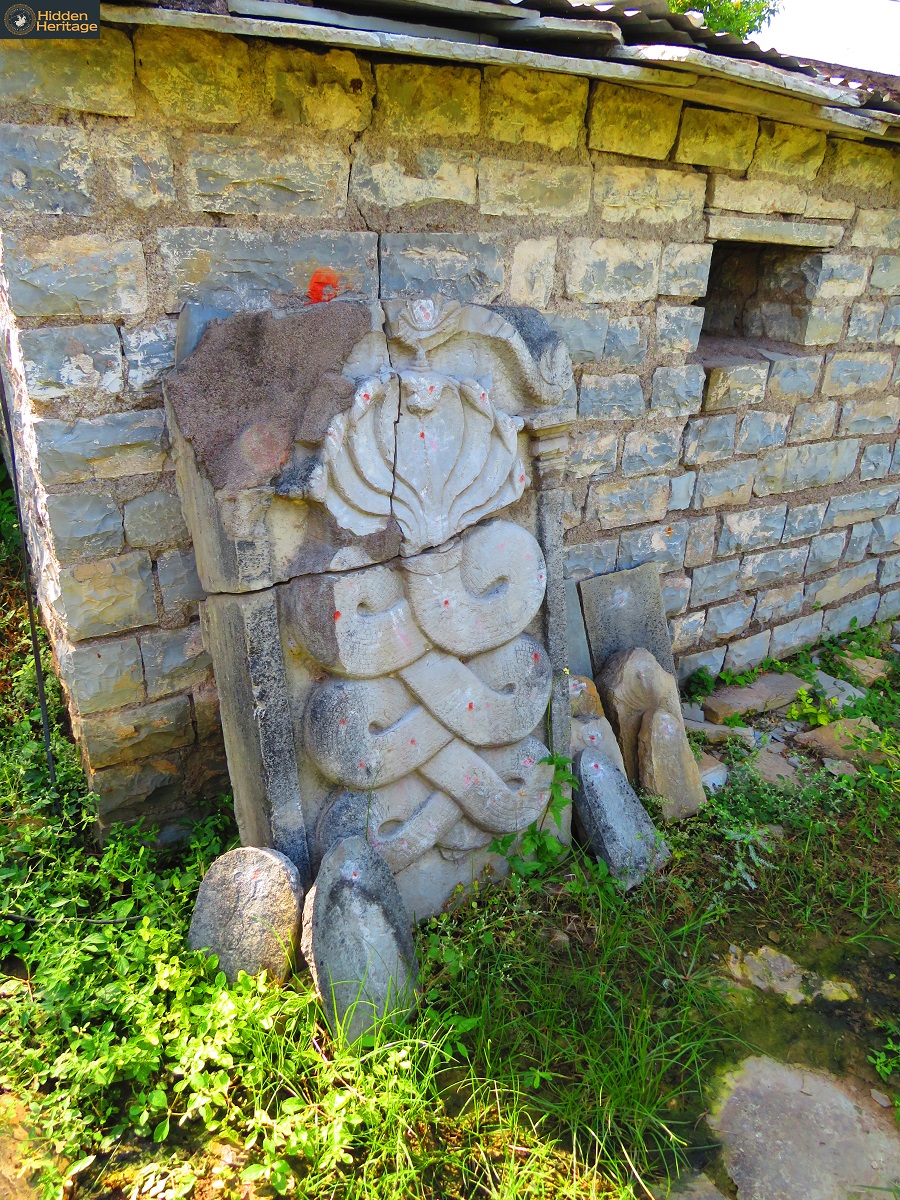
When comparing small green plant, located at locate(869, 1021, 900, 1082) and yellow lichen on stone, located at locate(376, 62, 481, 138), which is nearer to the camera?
small green plant, located at locate(869, 1021, 900, 1082)

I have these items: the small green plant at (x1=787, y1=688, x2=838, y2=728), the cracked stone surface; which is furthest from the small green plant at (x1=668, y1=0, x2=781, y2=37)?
the cracked stone surface

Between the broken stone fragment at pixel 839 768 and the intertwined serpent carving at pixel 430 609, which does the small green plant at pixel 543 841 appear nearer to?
the intertwined serpent carving at pixel 430 609

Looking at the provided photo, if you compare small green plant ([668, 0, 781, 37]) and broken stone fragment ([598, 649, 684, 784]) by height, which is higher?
small green plant ([668, 0, 781, 37])

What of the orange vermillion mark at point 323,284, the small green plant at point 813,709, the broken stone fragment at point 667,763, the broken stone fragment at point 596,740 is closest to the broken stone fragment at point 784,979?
the broken stone fragment at point 667,763

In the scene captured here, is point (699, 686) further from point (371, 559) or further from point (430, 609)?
point (371, 559)

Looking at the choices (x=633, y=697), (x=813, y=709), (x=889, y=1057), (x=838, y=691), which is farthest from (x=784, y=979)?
(x=838, y=691)

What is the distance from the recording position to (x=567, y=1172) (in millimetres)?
1705

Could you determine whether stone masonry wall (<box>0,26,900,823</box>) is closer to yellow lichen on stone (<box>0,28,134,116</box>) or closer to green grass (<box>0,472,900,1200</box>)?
yellow lichen on stone (<box>0,28,134,116</box>)

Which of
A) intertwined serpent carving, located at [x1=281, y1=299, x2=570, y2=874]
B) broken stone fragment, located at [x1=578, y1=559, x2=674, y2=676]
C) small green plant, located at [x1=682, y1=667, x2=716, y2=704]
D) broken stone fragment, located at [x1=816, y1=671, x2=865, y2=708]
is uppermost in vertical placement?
intertwined serpent carving, located at [x1=281, y1=299, x2=570, y2=874]

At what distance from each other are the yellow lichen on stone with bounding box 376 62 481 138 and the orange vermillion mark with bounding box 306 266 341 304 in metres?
0.42

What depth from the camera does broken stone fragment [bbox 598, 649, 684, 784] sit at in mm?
2861

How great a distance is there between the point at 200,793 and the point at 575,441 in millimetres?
1786

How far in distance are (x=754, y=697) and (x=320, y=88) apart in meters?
2.91

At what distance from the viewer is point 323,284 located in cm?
233
